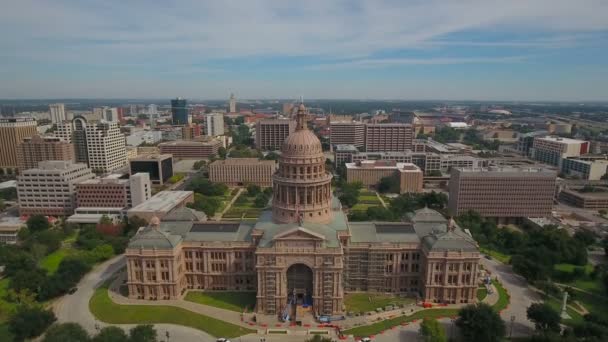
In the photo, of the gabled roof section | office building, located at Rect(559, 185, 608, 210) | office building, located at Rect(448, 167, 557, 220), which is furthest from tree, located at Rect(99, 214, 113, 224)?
office building, located at Rect(559, 185, 608, 210)

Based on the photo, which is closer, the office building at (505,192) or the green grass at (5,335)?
the green grass at (5,335)

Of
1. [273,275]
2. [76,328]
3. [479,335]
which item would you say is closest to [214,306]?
[273,275]

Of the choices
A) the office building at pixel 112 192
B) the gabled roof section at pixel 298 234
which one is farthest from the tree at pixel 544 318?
the office building at pixel 112 192

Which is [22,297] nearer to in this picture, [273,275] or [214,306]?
Result: [214,306]

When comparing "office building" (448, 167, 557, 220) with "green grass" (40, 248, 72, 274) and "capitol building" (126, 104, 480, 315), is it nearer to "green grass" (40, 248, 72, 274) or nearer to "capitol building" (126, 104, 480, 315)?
"capitol building" (126, 104, 480, 315)

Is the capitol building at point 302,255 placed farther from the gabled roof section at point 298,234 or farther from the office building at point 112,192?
the office building at point 112,192
